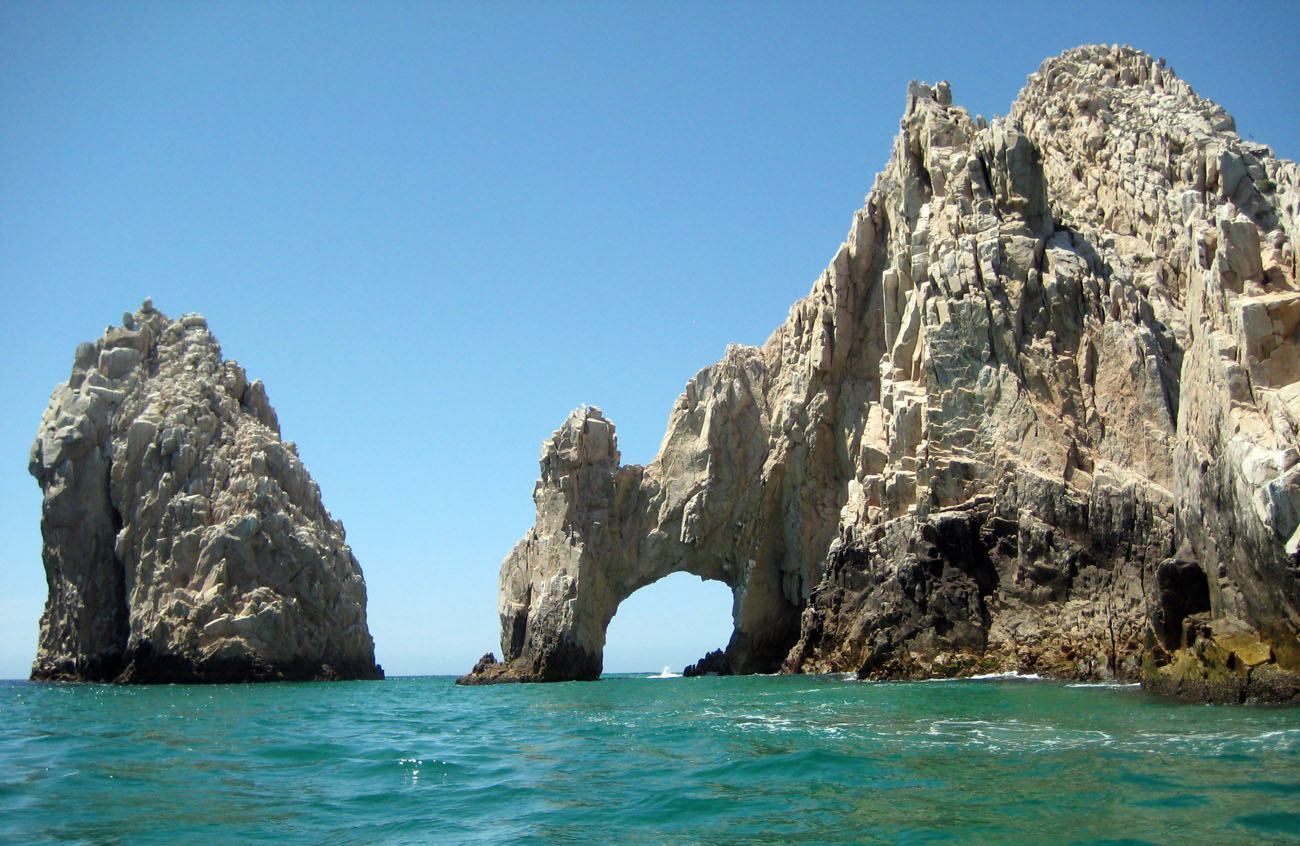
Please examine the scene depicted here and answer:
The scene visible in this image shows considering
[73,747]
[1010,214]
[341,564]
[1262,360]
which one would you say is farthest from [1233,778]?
[341,564]

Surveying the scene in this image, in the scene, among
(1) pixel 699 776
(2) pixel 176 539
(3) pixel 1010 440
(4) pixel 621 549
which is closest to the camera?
(1) pixel 699 776

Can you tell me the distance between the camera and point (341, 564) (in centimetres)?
6094

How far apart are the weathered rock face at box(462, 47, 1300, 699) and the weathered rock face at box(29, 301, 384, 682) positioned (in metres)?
10.9

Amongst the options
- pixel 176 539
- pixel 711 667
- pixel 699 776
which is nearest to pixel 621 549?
pixel 711 667

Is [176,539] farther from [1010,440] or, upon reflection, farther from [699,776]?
[699,776]

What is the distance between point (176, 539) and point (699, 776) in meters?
45.4

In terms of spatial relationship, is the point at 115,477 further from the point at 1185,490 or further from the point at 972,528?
the point at 1185,490

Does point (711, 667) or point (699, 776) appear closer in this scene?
point (699, 776)

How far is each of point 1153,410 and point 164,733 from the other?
30.6 m

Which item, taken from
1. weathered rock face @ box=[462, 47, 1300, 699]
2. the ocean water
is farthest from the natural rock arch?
the ocean water

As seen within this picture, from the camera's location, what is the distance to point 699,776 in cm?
1641

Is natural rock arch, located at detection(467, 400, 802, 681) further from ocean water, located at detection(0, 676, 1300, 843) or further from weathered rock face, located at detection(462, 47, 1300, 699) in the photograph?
ocean water, located at detection(0, 676, 1300, 843)

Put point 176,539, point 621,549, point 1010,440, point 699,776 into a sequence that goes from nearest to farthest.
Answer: point 699,776 < point 1010,440 < point 621,549 < point 176,539

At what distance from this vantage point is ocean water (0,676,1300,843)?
1256 centimetres
